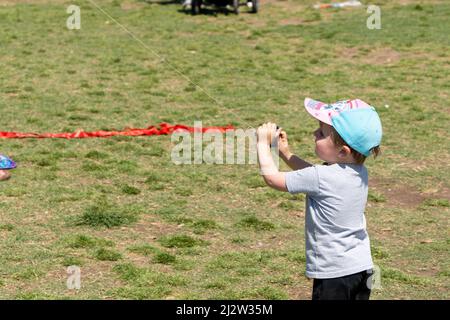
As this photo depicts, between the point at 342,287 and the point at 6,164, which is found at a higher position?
the point at 342,287

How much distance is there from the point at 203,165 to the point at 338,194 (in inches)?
201

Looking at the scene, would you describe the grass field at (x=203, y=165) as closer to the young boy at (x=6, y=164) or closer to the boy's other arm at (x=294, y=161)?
the young boy at (x=6, y=164)

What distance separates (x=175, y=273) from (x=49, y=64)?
29.8ft

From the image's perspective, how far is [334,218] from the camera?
4.50m

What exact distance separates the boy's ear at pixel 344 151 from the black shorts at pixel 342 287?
1.91ft

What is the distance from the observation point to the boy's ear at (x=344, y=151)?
4484 mm

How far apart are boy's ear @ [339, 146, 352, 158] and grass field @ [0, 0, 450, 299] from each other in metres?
1.97

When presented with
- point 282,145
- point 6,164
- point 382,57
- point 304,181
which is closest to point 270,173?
point 304,181

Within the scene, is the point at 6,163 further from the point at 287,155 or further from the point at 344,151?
the point at 344,151

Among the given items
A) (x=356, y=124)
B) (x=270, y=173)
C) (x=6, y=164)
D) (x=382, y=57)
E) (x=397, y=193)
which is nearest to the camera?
(x=356, y=124)

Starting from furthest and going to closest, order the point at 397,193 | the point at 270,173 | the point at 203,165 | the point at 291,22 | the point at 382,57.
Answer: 1. the point at 291,22
2. the point at 382,57
3. the point at 203,165
4. the point at 397,193
5. the point at 270,173

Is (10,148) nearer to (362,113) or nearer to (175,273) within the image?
(175,273)

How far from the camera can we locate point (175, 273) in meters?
6.64

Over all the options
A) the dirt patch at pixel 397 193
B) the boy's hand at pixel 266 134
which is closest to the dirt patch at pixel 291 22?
the dirt patch at pixel 397 193
